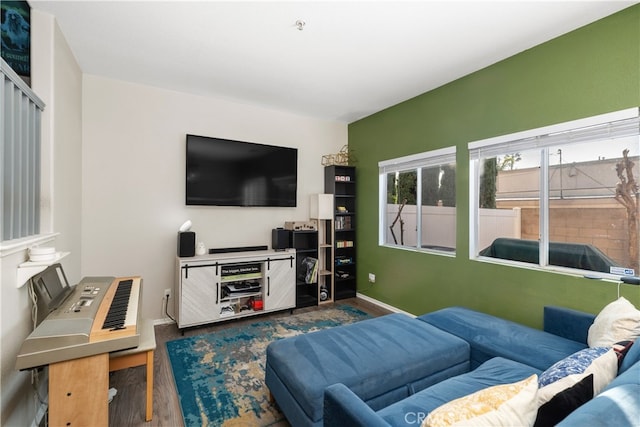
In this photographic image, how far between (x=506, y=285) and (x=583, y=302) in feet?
1.78

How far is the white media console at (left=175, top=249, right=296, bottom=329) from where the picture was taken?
304cm

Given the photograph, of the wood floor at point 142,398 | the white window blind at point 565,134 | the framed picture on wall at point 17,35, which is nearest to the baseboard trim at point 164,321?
the wood floor at point 142,398

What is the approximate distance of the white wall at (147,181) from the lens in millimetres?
2986

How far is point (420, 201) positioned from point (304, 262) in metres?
1.79

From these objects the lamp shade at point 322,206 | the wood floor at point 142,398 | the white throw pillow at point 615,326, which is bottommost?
the wood floor at point 142,398

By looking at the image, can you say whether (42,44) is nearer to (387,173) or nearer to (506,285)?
(387,173)

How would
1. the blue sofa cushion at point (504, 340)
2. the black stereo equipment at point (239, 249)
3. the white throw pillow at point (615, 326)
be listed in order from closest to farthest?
the white throw pillow at point (615, 326) < the blue sofa cushion at point (504, 340) < the black stereo equipment at point (239, 249)

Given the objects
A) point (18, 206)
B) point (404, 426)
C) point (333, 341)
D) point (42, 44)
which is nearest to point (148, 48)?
point (42, 44)

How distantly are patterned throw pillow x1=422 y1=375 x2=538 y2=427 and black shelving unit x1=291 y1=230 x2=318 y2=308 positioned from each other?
10.3ft

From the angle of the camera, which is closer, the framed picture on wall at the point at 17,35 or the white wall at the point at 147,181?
the framed picture on wall at the point at 17,35

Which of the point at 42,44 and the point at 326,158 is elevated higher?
the point at 42,44

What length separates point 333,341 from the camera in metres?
1.92

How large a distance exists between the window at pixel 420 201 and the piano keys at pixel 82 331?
9.83 ft
